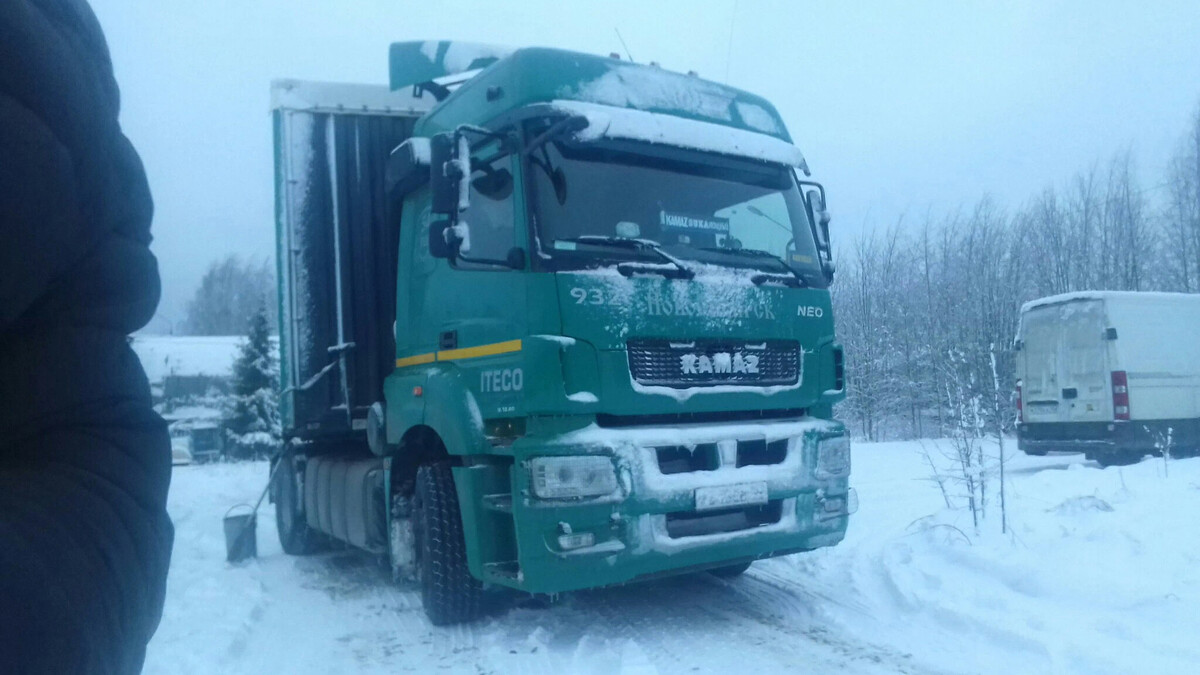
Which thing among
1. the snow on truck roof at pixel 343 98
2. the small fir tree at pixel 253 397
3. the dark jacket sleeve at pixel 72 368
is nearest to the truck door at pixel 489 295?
the snow on truck roof at pixel 343 98

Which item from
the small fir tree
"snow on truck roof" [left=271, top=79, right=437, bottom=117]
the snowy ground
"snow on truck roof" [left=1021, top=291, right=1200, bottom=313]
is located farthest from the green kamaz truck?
the small fir tree

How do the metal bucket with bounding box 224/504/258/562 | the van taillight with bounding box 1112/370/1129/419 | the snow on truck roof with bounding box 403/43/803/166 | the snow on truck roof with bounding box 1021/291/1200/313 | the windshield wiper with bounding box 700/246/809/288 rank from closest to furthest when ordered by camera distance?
the snow on truck roof with bounding box 403/43/803/166 < the windshield wiper with bounding box 700/246/809/288 < the metal bucket with bounding box 224/504/258/562 < the van taillight with bounding box 1112/370/1129/419 < the snow on truck roof with bounding box 1021/291/1200/313

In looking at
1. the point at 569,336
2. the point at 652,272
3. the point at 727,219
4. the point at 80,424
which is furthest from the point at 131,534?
the point at 727,219

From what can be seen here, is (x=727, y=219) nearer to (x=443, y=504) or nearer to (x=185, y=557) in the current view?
(x=443, y=504)

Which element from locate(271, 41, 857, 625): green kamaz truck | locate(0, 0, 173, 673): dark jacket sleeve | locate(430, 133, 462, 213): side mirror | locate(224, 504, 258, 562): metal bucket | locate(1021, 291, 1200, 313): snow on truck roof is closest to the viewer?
locate(0, 0, 173, 673): dark jacket sleeve

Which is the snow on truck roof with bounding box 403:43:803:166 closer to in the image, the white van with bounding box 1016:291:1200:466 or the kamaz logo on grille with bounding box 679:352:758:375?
the kamaz logo on grille with bounding box 679:352:758:375

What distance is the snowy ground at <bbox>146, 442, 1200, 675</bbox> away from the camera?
470 centimetres

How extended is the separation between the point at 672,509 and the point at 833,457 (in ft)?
4.25

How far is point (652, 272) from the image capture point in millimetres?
4992

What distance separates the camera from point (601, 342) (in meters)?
4.79

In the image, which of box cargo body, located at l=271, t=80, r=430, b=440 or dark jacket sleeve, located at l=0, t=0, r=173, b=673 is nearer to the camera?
dark jacket sleeve, located at l=0, t=0, r=173, b=673

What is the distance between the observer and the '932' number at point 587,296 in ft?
15.6

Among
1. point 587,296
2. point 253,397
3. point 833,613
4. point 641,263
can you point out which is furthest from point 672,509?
point 253,397

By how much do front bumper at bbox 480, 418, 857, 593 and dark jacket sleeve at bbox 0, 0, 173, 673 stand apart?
3.62 meters
